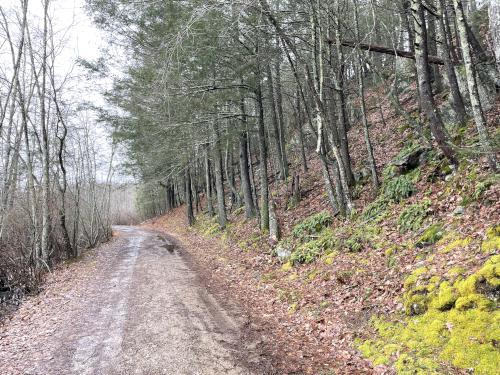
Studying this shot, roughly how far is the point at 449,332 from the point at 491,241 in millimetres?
1548

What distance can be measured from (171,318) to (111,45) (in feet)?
35.5

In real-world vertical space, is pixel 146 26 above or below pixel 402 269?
above

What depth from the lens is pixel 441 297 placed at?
15.2ft

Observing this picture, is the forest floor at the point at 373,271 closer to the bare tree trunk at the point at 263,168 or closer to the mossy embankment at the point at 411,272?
the mossy embankment at the point at 411,272

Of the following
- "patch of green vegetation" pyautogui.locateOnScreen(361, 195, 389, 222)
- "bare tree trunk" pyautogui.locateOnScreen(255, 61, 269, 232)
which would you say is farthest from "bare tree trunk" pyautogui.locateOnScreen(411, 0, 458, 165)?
"bare tree trunk" pyautogui.locateOnScreen(255, 61, 269, 232)

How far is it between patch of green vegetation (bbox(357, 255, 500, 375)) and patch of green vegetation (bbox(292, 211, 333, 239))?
5109 millimetres

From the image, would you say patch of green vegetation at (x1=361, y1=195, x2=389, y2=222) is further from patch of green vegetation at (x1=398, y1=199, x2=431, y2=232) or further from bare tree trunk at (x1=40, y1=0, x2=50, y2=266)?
bare tree trunk at (x1=40, y1=0, x2=50, y2=266)

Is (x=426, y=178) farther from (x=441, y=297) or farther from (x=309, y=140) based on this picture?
(x=309, y=140)

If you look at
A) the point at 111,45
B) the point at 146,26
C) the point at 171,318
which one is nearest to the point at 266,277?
the point at 171,318

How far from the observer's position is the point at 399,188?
880cm

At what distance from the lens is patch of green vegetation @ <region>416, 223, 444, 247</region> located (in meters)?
6.13

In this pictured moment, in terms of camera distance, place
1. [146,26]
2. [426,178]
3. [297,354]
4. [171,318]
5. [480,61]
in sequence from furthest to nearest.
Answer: [146,26] < [480,61] < [426,178] < [171,318] < [297,354]

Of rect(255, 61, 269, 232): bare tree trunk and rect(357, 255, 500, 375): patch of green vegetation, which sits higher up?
rect(255, 61, 269, 232): bare tree trunk

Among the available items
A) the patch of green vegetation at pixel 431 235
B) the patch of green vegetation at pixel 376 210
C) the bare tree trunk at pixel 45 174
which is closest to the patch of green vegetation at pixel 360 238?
the patch of green vegetation at pixel 376 210
